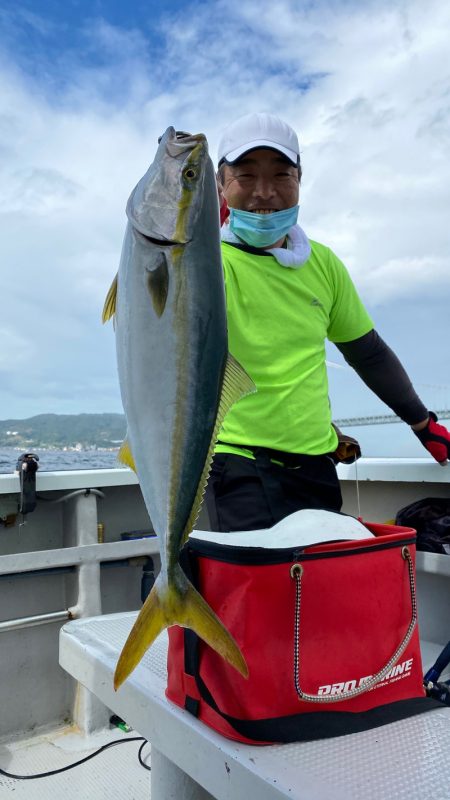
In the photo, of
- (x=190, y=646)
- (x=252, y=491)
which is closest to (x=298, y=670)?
(x=190, y=646)

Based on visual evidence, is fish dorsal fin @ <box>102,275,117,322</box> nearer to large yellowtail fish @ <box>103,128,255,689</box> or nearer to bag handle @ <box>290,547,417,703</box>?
large yellowtail fish @ <box>103,128,255,689</box>

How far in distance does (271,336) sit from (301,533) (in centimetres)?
79

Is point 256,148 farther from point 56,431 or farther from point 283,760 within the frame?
point 56,431

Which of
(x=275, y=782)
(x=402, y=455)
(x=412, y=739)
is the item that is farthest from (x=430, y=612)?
(x=275, y=782)

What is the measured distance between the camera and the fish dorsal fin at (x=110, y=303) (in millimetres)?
1454

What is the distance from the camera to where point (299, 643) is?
1.60m

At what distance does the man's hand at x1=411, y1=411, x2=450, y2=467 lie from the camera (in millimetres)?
3215

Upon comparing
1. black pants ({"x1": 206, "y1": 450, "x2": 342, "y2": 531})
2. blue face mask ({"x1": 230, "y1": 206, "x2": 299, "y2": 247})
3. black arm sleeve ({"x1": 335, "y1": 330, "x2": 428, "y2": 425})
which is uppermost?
blue face mask ({"x1": 230, "y1": 206, "x2": 299, "y2": 247})

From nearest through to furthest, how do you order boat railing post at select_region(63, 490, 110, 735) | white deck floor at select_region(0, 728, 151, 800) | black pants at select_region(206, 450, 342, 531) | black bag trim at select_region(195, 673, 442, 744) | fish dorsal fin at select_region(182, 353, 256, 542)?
fish dorsal fin at select_region(182, 353, 256, 542) < black bag trim at select_region(195, 673, 442, 744) < black pants at select_region(206, 450, 342, 531) < white deck floor at select_region(0, 728, 151, 800) < boat railing post at select_region(63, 490, 110, 735)

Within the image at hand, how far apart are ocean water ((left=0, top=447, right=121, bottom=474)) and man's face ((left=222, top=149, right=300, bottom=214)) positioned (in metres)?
1.72

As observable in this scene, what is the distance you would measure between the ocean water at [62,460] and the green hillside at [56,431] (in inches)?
2.6

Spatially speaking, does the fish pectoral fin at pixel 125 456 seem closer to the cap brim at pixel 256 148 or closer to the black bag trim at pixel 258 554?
the black bag trim at pixel 258 554

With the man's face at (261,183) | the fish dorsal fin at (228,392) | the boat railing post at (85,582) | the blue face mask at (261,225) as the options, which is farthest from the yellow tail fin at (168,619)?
the boat railing post at (85,582)

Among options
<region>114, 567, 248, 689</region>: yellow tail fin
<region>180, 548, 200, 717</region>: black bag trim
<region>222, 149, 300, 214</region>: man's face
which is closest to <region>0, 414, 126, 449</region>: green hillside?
<region>222, 149, 300, 214</region>: man's face
